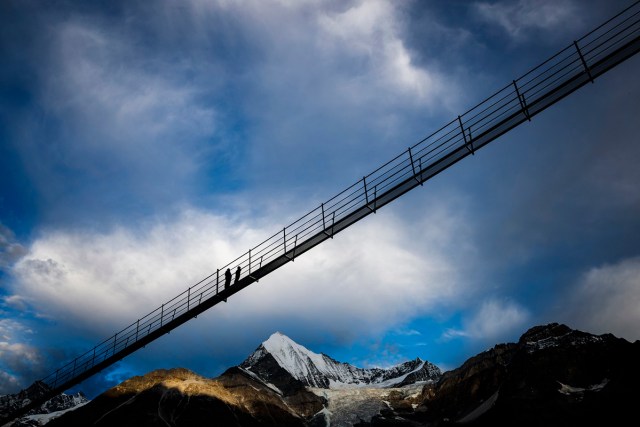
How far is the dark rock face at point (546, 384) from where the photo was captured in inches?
827

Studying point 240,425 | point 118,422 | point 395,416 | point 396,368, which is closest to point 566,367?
point 395,416

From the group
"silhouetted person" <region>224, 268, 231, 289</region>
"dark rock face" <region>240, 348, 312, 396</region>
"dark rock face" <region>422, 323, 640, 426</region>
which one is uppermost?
"dark rock face" <region>240, 348, 312, 396</region>

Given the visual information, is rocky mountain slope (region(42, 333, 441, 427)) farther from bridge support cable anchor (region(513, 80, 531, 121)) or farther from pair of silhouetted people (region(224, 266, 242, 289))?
bridge support cable anchor (region(513, 80, 531, 121))

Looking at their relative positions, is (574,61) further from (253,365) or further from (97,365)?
(253,365)

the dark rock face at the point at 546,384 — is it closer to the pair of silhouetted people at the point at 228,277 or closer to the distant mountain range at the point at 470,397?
the distant mountain range at the point at 470,397

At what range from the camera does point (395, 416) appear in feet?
176

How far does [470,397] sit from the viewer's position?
48469 millimetres

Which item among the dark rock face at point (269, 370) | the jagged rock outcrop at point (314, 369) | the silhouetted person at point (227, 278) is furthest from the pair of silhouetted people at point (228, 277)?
the jagged rock outcrop at point (314, 369)

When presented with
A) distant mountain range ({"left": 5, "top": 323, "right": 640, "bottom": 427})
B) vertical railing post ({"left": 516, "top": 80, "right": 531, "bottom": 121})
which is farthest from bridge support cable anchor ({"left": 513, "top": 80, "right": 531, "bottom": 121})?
distant mountain range ({"left": 5, "top": 323, "right": 640, "bottom": 427})

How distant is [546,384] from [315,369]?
109094 millimetres

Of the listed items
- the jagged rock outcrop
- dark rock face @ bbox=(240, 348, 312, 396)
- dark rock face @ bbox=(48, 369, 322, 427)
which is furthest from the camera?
the jagged rock outcrop

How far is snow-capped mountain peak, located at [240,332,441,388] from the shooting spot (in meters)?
110

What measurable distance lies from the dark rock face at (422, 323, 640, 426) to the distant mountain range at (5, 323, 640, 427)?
7cm

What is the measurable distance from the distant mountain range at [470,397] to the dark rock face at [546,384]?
7cm
